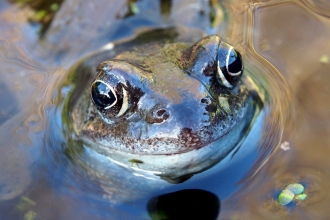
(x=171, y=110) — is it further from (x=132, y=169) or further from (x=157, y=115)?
(x=132, y=169)

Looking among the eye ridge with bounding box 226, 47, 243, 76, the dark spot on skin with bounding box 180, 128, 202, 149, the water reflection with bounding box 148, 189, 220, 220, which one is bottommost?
the water reflection with bounding box 148, 189, 220, 220

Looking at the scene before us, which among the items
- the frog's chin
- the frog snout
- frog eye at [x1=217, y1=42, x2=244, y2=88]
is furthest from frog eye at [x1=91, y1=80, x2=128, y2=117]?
frog eye at [x1=217, y1=42, x2=244, y2=88]

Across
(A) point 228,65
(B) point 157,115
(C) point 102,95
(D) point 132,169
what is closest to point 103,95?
(C) point 102,95

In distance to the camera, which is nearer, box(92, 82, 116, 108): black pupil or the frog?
the frog

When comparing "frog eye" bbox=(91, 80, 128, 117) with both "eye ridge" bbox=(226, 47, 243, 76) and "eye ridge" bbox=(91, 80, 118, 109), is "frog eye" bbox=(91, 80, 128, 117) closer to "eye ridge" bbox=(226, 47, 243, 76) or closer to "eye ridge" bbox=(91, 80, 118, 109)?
"eye ridge" bbox=(91, 80, 118, 109)

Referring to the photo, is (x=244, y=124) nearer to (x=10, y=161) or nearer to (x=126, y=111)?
(x=126, y=111)

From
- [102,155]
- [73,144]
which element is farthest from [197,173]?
[73,144]

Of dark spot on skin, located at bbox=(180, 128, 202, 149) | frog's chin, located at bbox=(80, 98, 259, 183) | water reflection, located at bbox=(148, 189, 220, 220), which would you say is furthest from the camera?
water reflection, located at bbox=(148, 189, 220, 220)
